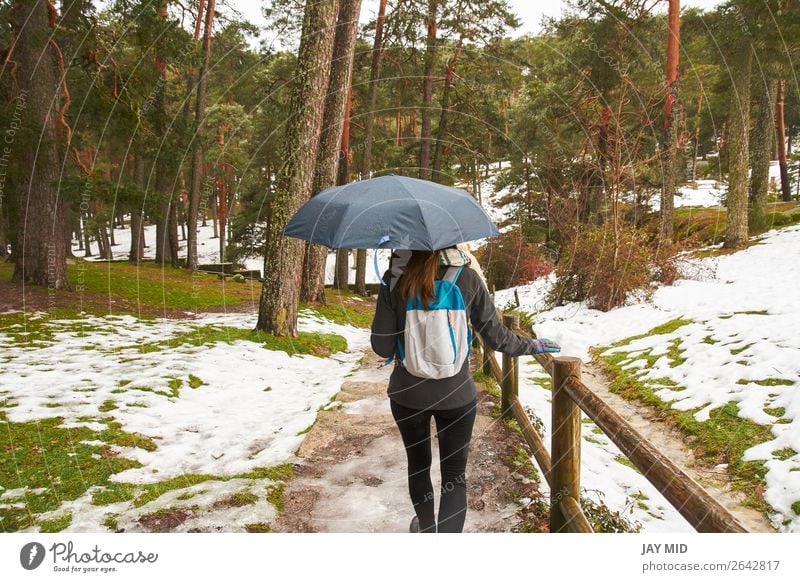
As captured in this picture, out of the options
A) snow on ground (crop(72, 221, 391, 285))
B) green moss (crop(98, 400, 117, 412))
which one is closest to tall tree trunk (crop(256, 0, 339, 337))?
green moss (crop(98, 400, 117, 412))

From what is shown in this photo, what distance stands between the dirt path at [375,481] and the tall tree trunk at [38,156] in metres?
8.96

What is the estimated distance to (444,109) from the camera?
16219 mm

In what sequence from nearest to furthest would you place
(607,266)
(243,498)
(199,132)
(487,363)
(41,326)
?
(243,498), (487,363), (41,326), (607,266), (199,132)

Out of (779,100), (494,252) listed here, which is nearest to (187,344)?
(494,252)

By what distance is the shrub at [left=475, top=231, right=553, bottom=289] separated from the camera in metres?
18.5

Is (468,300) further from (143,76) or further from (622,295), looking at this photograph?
(143,76)

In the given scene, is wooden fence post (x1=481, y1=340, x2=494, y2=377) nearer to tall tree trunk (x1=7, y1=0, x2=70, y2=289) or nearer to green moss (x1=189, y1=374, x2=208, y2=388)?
green moss (x1=189, y1=374, x2=208, y2=388)

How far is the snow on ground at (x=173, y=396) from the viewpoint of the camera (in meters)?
4.30

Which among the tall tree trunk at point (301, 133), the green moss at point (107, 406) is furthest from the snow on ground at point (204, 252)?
the green moss at point (107, 406)

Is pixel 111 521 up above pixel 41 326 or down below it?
below

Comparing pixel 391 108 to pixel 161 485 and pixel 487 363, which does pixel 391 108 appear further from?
pixel 161 485

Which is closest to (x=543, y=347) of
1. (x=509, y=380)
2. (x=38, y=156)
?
(x=509, y=380)

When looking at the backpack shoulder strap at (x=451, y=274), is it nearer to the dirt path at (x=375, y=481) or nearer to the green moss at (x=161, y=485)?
the dirt path at (x=375, y=481)

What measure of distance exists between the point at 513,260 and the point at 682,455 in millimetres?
14569
